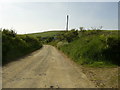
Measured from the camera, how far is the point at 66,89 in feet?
23.7

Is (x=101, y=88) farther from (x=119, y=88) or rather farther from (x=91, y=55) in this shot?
(x=91, y=55)

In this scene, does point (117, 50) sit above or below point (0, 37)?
below

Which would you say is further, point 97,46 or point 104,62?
point 97,46

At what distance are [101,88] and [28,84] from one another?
3.58 meters

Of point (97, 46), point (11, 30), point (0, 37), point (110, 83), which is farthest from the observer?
point (11, 30)

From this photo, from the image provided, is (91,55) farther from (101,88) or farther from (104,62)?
(101,88)

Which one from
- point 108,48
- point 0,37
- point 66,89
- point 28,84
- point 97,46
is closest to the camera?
point 66,89

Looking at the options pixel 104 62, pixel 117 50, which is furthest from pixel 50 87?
pixel 117 50

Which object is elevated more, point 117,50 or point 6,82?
point 117,50

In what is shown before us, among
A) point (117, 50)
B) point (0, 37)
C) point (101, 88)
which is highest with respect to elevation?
point (0, 37)

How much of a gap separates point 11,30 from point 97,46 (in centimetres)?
1407

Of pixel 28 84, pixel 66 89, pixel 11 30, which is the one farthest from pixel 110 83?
pixel 11 30

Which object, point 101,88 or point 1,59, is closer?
point 101,88

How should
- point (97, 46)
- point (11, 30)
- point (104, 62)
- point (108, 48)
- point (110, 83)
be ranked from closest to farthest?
point (110, 83) → point (104, 62) → point (108, 48) → point (97, 46) → point (11, 30)
